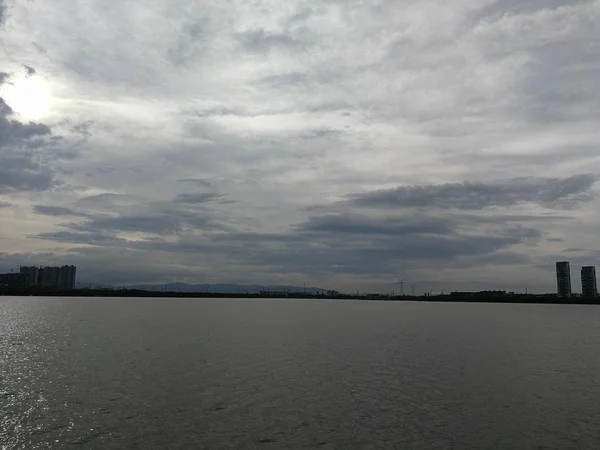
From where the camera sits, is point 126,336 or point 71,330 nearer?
point 126,336

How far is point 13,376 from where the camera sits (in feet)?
149

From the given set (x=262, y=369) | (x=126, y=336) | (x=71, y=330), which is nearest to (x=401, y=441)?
(x=262, y=369)

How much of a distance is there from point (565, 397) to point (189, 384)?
3295cm

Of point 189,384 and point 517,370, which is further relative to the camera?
point 517,370

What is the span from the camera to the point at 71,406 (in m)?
34.5

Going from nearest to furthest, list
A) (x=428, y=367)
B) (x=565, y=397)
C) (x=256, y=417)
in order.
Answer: (x=256, y=417) → (x=565, y=397) → (x=428, y=367)

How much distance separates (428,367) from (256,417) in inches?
1152

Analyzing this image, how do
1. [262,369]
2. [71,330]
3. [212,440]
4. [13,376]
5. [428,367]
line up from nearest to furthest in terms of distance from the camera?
[212,440] → [13,376] → [262,369] → [428,367] → [71,330]

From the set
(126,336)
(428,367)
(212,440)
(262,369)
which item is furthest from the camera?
(126,336)

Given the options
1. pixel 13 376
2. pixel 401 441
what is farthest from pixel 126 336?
pixel 401 441

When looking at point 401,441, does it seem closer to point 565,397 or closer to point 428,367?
point 565,397

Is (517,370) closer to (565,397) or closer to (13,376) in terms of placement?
(565,397)

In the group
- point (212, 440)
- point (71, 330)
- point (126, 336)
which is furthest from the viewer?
point (71, 330)

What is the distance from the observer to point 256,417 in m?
32.6
